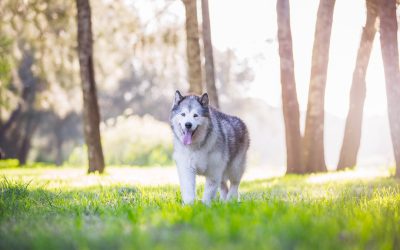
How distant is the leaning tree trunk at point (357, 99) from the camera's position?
16609 millimetres

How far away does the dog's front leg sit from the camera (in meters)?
7.18

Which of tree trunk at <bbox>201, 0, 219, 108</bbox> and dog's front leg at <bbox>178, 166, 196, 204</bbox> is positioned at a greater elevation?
tree trunk at <bbox>201, 0, 219, 108</bbox>

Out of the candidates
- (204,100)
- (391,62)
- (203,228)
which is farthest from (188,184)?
(391,62)

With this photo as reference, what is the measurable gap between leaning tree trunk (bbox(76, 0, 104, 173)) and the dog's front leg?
8.55m

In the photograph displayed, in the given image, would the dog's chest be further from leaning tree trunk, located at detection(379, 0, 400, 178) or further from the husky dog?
leaning tree trunk, located at detection(379, 0, 400, 178)

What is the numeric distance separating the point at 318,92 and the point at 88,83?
666cm

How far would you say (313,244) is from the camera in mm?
4020

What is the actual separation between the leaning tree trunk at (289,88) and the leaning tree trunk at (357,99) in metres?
2.86

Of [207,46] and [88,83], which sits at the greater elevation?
[207,46]

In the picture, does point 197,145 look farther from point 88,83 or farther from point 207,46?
point 207,46

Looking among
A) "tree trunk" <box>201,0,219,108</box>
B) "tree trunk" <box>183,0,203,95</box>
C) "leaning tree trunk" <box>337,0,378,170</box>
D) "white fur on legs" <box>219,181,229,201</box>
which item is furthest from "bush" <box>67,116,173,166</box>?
"white fur on legs" <box>219,181,229,201</box>

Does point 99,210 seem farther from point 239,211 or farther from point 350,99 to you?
point 350,99

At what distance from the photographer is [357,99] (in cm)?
1747

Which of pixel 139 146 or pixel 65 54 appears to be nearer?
pixel 65 54
